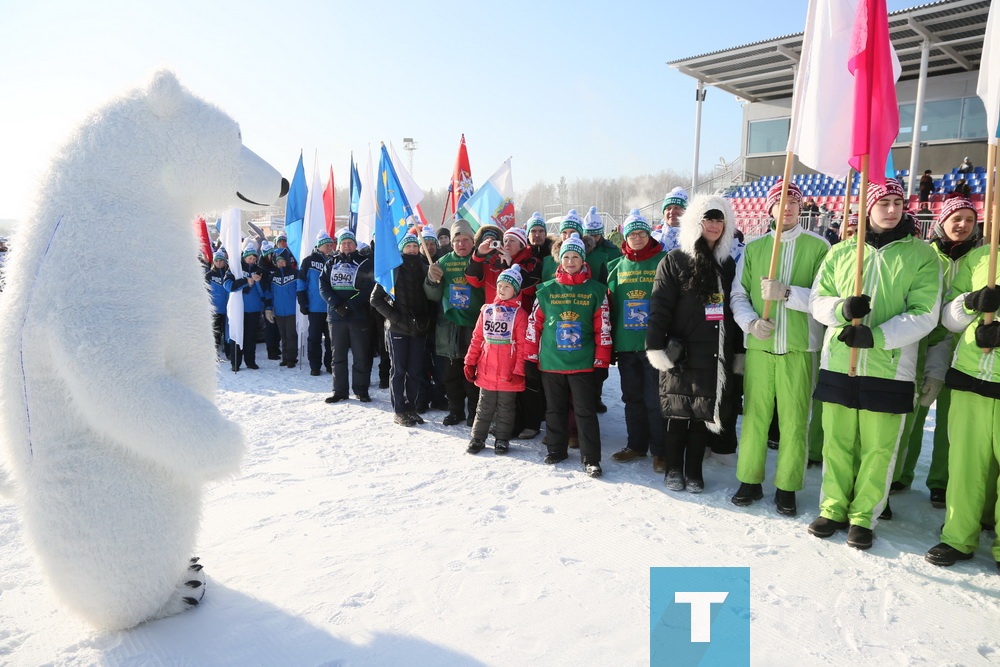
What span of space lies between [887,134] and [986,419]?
1.68 meters

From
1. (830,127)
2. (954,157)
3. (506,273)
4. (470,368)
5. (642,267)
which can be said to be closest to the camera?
(830,127)

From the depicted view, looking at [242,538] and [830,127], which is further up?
[830,127]

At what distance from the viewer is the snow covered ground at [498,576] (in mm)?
2393

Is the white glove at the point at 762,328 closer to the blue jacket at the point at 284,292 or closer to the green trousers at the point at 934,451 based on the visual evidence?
the green trousers at the point at 934,451

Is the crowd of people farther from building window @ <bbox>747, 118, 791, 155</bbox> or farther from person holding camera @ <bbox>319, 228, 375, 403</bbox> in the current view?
building window @ <bbox>747, 118, 791, 155</bbox>

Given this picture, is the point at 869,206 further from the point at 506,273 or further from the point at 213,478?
the point at 213,478

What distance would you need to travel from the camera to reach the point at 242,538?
3354 mm

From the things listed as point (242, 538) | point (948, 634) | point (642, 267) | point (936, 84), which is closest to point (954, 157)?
point (936, 84)

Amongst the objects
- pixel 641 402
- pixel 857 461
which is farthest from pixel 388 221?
pixel 857 461

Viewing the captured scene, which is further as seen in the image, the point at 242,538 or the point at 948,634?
the point at 242,538

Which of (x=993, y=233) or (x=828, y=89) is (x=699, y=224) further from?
(x=993, y=233)

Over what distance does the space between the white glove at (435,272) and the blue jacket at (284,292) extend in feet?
12.8

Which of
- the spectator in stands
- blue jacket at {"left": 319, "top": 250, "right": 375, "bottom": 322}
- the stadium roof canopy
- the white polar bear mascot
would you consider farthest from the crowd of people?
the spectator in stands

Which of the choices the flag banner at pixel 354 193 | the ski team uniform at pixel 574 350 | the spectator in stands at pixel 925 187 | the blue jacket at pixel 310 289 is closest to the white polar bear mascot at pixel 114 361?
the ski team uniform at pixel 574 350
